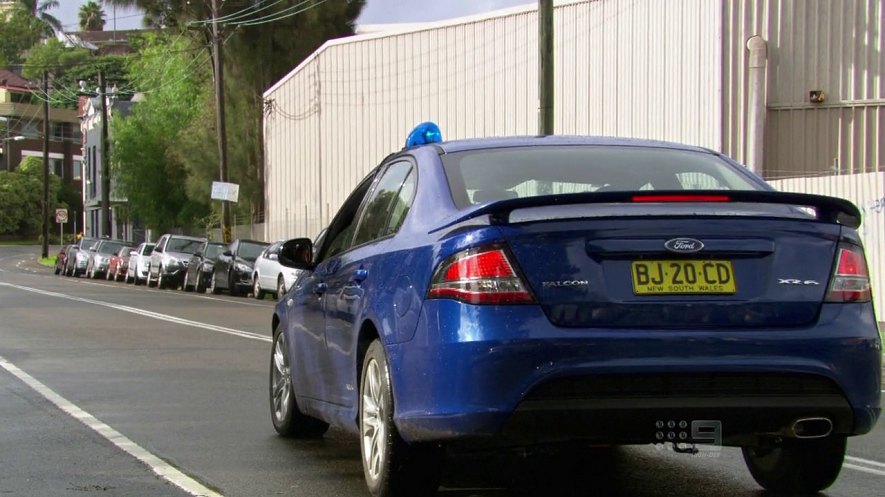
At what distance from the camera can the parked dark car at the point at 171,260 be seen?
121 feet

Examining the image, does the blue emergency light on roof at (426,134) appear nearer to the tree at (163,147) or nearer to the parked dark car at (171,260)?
the parked dark car at (171,260)

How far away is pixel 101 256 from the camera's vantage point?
4803 cm

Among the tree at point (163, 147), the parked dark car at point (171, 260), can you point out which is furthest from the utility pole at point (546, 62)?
the tree at point (163, 147)

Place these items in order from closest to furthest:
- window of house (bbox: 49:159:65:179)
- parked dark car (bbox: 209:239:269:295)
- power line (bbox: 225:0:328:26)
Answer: parked dark car (bbox: 209:239:269:295)
power line (bbox: 225:0:328:26)
window of house (bbox: 49:159:65:179)

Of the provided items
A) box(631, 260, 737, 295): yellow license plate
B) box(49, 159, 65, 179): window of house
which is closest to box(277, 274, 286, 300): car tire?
box(631, 260, 737, 295): yellow license plate

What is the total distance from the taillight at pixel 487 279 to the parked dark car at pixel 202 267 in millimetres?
28493

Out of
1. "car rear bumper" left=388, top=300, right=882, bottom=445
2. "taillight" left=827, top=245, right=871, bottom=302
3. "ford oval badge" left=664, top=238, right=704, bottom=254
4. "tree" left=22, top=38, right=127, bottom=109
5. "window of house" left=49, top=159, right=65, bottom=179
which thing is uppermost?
"tree" left=22, top=38, right=127, bottom=109

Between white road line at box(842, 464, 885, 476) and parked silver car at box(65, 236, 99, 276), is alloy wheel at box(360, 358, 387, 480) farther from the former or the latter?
parked silver car at box(65, 236, 99, 276)

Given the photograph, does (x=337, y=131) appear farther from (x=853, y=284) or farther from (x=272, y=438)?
(x=853, y=284)

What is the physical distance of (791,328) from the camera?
5.26 meters

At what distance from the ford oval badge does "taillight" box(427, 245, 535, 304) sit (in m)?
0.58

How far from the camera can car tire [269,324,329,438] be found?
8016mm

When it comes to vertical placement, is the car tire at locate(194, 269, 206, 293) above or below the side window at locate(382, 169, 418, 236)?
below

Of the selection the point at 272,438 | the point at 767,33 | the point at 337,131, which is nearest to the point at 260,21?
the point at 337,131
